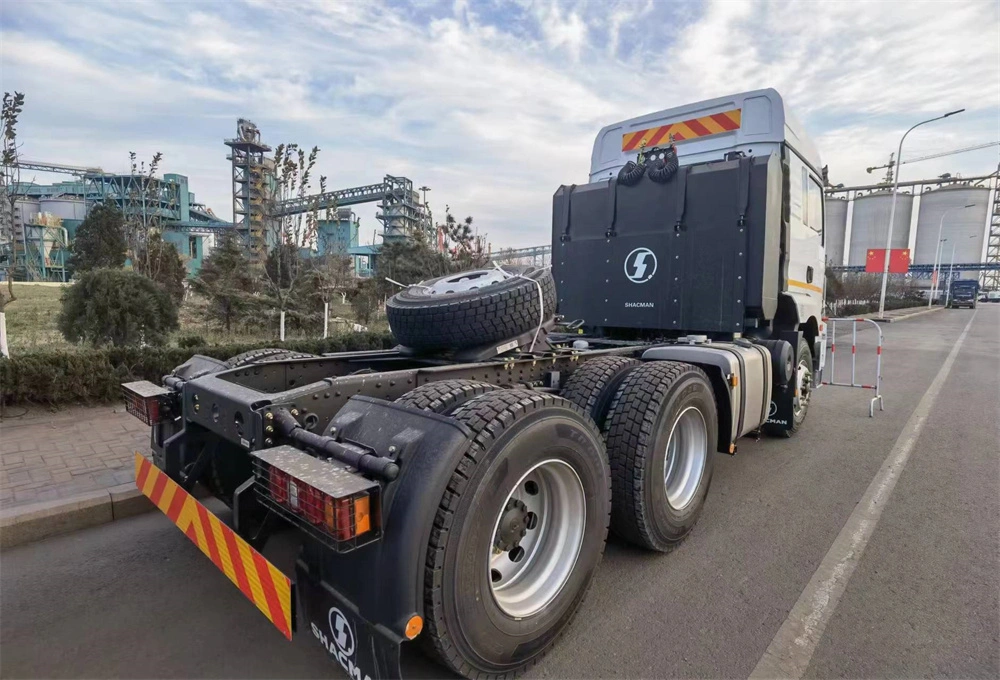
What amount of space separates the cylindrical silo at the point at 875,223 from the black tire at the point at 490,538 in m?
75.5

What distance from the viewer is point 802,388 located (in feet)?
21.1

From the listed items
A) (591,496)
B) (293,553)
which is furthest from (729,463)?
(293,553)

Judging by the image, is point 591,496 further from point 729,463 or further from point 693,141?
point 693,141

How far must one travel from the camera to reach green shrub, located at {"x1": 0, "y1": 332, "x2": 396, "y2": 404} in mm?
5789

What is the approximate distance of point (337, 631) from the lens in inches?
78.5

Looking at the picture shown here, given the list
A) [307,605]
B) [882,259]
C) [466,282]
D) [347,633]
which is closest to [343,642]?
[347,633]

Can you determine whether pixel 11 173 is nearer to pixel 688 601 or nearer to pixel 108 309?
pixel 108 309

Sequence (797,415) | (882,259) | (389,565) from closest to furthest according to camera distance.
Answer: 1. (389,565)
2. (797,415)
3. (882,259)

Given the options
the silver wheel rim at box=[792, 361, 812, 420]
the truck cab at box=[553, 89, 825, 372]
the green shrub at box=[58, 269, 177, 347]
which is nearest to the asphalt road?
the silver wheel rim at box=[792, 361, 812, 420]

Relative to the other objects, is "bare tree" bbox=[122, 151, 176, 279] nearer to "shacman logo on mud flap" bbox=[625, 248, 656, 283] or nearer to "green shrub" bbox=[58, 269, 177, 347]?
"green shrub" bbox=[58, 269, 177, 347]

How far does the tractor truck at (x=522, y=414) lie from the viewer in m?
1.92

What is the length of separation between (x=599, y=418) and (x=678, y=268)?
2.58 meters

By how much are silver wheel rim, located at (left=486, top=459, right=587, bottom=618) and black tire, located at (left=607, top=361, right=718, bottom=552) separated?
612 mm

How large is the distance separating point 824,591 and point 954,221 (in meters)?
86.6
